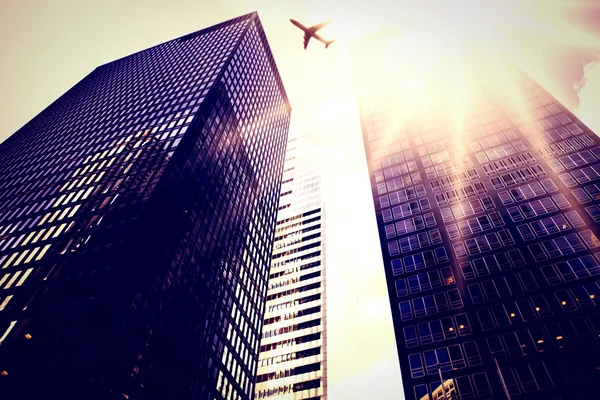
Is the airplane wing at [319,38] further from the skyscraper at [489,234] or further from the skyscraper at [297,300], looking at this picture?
the skyscraper at [297,300]

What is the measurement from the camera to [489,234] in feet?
215

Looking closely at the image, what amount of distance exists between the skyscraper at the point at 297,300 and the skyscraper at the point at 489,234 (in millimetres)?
37013

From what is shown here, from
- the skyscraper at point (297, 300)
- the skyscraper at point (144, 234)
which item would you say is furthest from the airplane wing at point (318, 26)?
the skyscraper at point (297, 300)

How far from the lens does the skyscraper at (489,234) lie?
50.3 metres

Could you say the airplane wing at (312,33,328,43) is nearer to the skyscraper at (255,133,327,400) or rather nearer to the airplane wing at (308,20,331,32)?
the airplane wing at (308,20,331,32)

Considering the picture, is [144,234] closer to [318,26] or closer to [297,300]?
[318,26]

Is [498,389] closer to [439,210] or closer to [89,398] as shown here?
[439,210]

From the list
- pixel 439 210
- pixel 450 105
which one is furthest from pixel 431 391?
pixel 450 105

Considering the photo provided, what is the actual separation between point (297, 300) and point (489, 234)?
58615 millimetres

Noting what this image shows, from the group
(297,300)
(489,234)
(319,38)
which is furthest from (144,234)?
(297,300)

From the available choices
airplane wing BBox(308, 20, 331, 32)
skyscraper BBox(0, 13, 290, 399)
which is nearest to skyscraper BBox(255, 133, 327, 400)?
skyscraper BBox(0, 13, 290, 399)

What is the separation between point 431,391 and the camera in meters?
51.4

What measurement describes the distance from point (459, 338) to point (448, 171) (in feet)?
121

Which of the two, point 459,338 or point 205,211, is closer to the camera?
point 459,338
